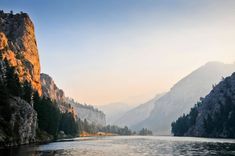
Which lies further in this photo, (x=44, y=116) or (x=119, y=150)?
(x=44, y=116)

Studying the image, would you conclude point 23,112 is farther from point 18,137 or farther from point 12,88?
point 12,88

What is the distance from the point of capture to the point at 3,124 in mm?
100062

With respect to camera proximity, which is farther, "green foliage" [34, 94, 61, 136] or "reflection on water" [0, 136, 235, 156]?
"green foliage" [34, 94, 61, 136]

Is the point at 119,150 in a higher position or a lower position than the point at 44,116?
lower

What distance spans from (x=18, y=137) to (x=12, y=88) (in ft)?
91.4

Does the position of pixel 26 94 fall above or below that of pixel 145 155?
above

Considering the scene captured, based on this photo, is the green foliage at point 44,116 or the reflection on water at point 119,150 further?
the green foliage at point 44,116

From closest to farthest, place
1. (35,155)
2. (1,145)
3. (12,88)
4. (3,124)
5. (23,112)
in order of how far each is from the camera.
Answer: (35,155) → (1,145) → (3,124) → (23,112) → (12,88)

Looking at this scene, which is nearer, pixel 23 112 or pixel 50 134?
pixel 23 112

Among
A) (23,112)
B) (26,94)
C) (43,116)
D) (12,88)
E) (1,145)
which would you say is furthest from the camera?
(43,116)

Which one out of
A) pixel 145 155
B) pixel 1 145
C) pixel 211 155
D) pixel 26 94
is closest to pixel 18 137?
pixel 1 145

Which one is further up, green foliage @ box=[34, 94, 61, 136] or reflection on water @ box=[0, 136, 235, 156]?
green foliage @ box=[34, 94, 61, 136]

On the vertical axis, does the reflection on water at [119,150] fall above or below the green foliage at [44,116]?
below

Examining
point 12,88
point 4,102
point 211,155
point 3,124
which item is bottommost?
point 211,155
